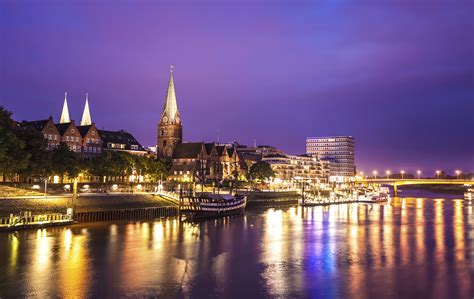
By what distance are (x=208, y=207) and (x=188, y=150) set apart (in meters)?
89.4

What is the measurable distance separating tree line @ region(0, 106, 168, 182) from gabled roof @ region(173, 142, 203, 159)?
32.2m

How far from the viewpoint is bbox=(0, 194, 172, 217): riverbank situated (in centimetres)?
5950

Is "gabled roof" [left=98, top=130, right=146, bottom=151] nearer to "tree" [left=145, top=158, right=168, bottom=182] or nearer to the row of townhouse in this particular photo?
the row of townhouse

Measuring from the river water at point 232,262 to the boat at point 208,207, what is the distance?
13.7m

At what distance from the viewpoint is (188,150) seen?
17150 centimetres

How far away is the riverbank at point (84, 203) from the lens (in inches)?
2343

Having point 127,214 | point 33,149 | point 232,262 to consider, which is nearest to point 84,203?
point 127,214

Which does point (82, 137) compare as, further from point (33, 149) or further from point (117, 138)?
point (33, 149)

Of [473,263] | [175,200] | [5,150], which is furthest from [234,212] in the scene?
[473,263]

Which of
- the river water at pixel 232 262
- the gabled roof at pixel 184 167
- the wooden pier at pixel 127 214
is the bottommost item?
the river water at pixel 232 262

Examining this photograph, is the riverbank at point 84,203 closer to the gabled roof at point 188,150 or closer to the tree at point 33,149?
the tree at point 33,149

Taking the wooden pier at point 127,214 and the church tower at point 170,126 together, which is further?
the church tower at point 170,126

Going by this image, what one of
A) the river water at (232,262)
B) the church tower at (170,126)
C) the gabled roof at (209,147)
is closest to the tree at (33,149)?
the river water at (232,262)

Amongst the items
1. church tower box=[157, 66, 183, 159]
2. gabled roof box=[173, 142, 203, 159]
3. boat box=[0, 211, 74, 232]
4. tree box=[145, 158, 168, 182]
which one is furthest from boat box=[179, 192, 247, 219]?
church tower box=[157, 66, 183, 159]
